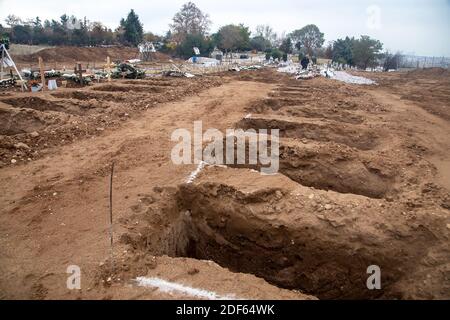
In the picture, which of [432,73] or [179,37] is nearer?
[432,73]

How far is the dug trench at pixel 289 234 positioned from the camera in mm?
4637

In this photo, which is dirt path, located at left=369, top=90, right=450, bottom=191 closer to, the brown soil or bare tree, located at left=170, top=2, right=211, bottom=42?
the brown soil

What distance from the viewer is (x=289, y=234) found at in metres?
5.13

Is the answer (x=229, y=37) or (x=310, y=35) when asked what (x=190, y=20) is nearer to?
(x=229, y=37)

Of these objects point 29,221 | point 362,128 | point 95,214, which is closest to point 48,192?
point 29,221

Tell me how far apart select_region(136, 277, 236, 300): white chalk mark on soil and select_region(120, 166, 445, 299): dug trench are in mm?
536

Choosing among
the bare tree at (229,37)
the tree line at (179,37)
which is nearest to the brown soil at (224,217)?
the tree line at (179,37)

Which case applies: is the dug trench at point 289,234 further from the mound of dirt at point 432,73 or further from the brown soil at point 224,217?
the mound of dirt at point 432,73

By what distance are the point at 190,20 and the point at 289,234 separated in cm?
5094

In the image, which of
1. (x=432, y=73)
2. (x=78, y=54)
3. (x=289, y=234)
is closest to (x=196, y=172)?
(x=289, y=234)

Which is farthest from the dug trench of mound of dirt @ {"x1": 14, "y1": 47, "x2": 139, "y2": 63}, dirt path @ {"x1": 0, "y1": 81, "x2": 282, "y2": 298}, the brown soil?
mound of dirt @ {"x1": 14, "y1": 47, "x2": 139, "y2": 63}

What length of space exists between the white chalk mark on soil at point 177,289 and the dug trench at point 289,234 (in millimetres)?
536

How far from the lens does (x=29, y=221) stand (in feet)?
15.5
